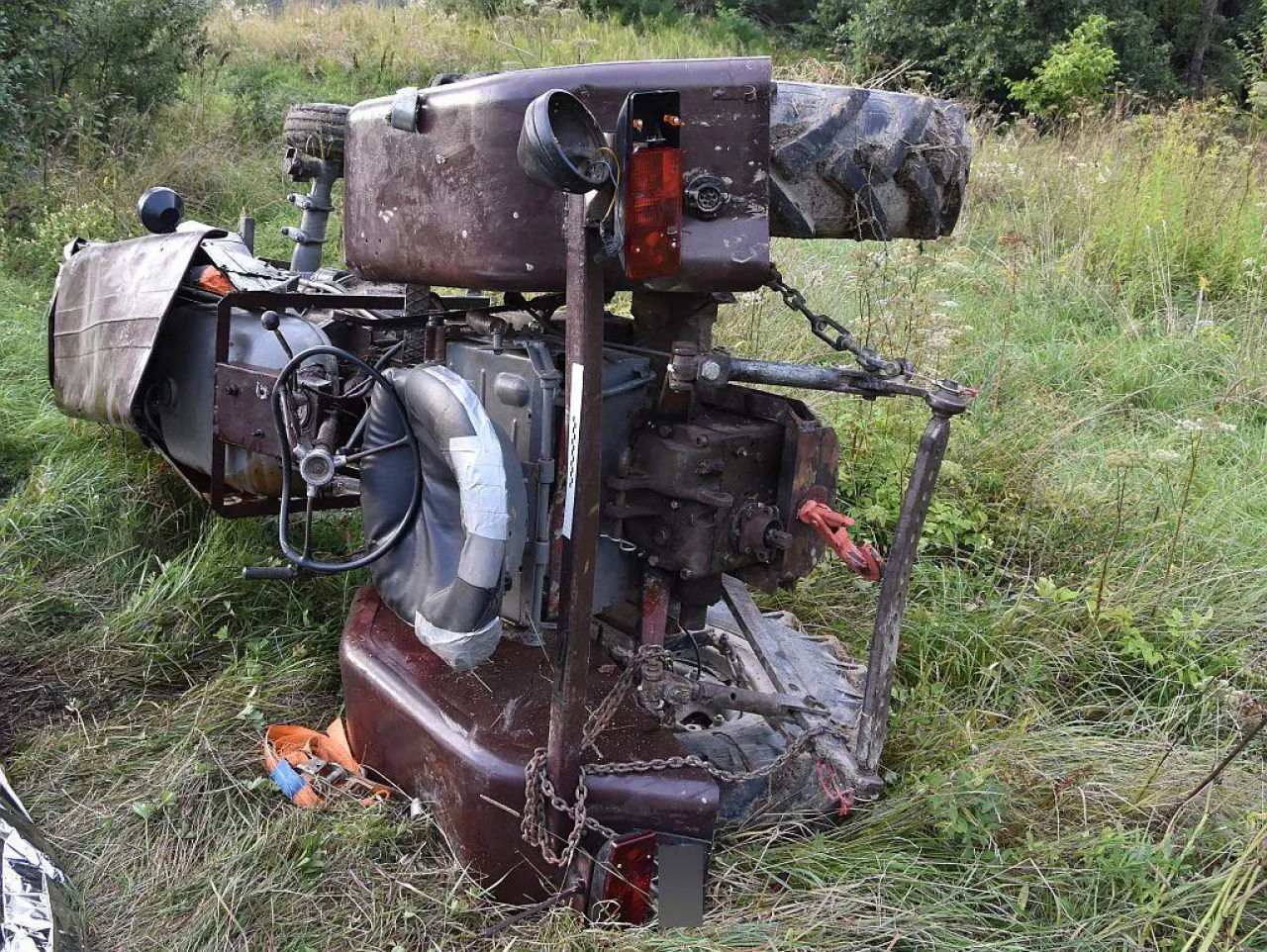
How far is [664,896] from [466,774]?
1.45 feet

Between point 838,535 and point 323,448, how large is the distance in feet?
3.57

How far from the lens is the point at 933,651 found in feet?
9.48

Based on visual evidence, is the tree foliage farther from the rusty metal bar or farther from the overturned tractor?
the rusty metal bar

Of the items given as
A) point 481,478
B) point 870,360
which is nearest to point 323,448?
point 481,478

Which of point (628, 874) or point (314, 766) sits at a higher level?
point (628, 874)

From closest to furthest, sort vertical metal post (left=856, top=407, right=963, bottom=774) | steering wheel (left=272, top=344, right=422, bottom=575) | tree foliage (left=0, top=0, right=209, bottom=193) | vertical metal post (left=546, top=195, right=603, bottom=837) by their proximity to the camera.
A: 1. vertical metal post (left=546, top=195, right=603, bottom=837)
2. vertical metal post (left=856, top=407, right=963, bottom=774)
3. steering wheel (left=272, top=344, right=422, bottom=575)
4. tree foliage (left=0, top=0, right=209, bottom=193)

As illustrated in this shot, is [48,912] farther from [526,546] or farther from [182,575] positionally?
[182,575]

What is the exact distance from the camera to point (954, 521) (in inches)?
127

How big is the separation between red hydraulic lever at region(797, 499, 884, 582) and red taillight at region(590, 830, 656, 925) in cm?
64

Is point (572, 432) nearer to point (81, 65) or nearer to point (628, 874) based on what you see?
point (628, 874)

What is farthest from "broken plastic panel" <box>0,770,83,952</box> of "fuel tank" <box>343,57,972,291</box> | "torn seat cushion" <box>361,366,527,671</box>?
"fuel tank" <box>343,57,972,291</box>

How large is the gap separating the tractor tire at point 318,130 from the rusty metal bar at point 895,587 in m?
2.13

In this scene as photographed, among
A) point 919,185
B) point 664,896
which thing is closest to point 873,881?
point 664,896

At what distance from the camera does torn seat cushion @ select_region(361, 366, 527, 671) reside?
1.80m
